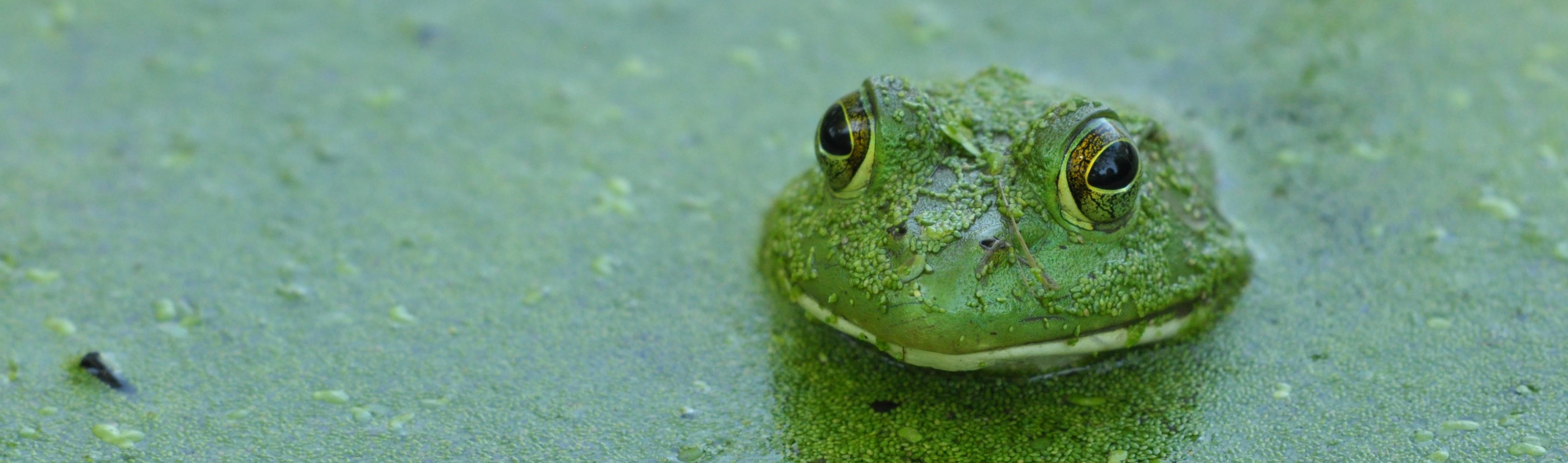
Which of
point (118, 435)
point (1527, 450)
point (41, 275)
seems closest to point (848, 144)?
point (1527, 450)

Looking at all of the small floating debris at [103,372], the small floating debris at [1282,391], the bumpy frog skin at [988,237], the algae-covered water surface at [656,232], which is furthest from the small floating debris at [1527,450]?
the small floating debris at [103,372]

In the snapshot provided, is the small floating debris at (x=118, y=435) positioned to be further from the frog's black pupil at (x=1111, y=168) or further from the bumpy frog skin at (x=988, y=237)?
the frog's black pupil at (x=1111, y=168)

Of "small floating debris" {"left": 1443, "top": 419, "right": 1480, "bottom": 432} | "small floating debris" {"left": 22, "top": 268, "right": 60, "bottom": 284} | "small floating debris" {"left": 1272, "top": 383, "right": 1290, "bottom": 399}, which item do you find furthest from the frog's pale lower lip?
"small floating debris" {"left": 22, "top": 268, "right": 60, "bottom": 284}

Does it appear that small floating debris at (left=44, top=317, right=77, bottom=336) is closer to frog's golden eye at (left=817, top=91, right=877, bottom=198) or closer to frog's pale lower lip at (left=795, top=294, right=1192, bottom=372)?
frog's pale lower lip at (left=795, top=294, right=1192, bottom=372)

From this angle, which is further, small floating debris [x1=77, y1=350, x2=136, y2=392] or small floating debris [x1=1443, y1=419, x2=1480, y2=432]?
small floating debris [x1=77, y1=350, x2=136, y2=392]

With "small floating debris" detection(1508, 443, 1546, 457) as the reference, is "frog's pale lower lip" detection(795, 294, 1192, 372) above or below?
above

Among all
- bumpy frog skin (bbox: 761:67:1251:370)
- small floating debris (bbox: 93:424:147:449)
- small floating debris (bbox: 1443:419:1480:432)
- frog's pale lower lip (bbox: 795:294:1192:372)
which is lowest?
small floating debris (bbox: 93:424:147:449)

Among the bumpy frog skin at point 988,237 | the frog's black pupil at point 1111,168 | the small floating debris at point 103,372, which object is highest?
the frog's black pupil at point 1111,168
